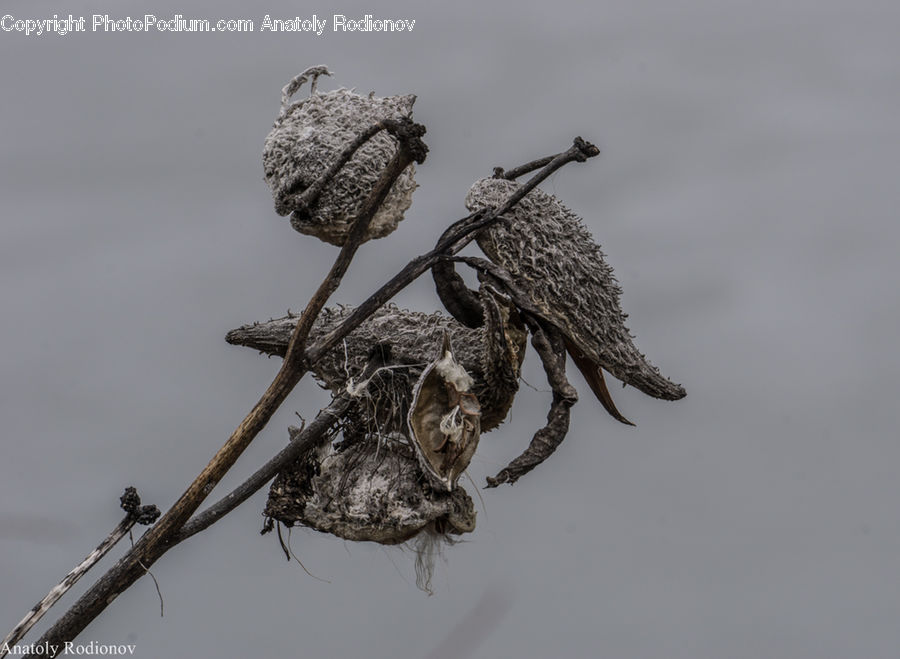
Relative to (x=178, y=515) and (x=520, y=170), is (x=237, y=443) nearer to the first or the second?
(x=178, y=515)

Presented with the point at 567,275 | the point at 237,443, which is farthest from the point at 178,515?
the point at 567,275

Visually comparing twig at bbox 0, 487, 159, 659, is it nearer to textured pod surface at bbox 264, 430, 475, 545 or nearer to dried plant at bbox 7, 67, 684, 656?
dried plant at bbox 7, 67, 684, 656

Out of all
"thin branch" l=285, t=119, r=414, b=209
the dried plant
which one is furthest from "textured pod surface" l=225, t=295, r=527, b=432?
"thin branch" l=285, t=119, r=414, b=209

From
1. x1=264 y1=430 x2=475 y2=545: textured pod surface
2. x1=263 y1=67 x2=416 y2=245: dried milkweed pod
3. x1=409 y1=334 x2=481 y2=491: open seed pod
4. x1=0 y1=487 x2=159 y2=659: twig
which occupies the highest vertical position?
x1=263 y1=67 x2=416 y2=245: dried milkweed pod

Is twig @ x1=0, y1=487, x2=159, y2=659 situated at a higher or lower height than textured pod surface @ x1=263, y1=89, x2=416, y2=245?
lower

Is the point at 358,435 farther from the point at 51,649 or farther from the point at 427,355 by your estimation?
the point at 51,649

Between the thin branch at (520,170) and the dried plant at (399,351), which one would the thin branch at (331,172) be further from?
the thin branch at (520,170)
